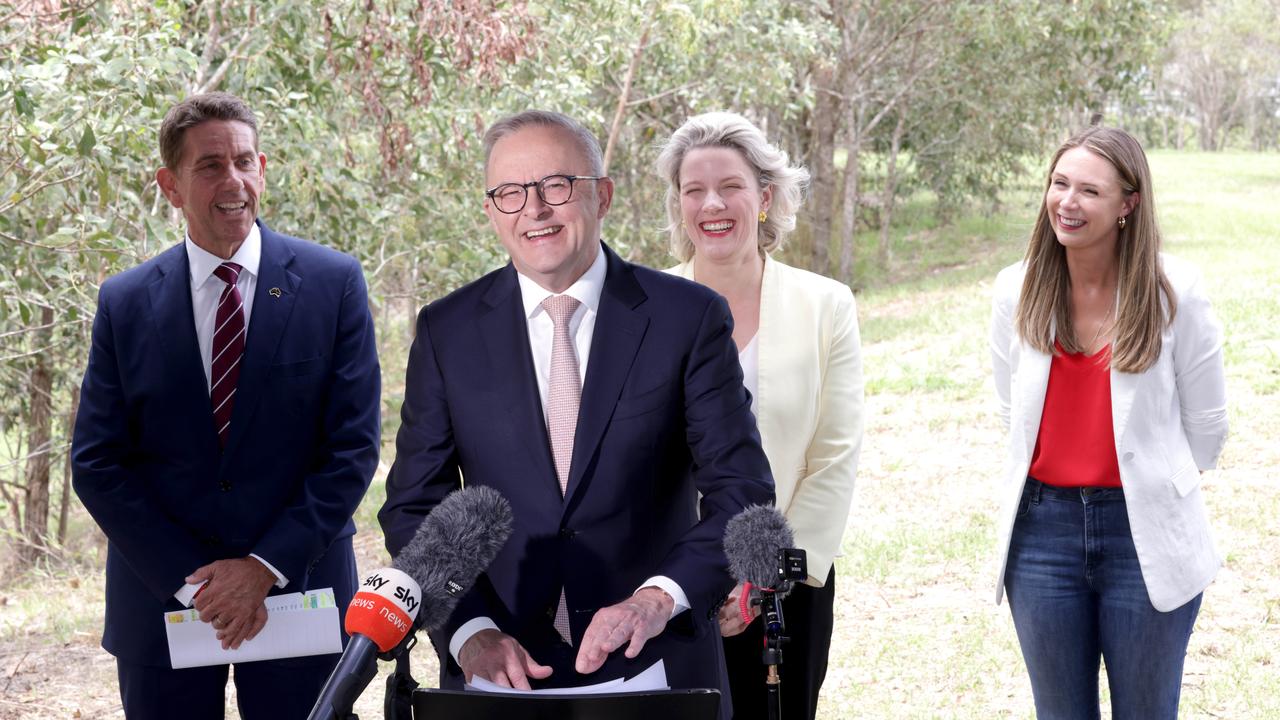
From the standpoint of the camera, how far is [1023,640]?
12.3 feet

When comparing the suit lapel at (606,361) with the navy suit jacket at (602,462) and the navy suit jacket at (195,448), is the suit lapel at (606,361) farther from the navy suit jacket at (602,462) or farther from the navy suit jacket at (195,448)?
the navy suit jacket at (195,448)

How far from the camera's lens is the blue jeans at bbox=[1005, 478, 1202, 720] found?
3539 mm

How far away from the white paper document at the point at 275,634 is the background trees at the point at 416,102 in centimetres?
256

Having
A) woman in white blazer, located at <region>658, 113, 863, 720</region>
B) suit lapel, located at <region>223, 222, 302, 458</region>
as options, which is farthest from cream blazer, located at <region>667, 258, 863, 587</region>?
suit lapel, located at <region>223, 222, 302, 458</region>

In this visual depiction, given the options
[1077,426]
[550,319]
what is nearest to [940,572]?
[1077,426]

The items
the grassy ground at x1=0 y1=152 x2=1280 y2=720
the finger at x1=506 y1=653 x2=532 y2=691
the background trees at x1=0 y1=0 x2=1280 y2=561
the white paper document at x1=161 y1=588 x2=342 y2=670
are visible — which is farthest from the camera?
the background trees at x1=0 y1=0 x2=1280 y2=561

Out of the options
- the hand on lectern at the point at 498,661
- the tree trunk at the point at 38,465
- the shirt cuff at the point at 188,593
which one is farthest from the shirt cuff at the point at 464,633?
the tree trunk at the point at 38,465

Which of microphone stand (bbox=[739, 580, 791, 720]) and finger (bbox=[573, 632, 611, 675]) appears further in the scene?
finger (bbox=[573, 632, 611, 675])

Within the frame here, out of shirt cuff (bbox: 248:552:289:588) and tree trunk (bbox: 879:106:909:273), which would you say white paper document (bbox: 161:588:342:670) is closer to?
shirt cuff (bbox: 248:552:289:588)

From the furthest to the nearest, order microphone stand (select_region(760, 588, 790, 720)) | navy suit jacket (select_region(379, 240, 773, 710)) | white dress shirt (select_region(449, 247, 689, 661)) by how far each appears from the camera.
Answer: white dress shirt (select_region(449, 247, 689, 661)) < navy suit jacket (select_region(379, 240, 773, 710)) < microphone stand (select_region(760, 588, 790, 720))

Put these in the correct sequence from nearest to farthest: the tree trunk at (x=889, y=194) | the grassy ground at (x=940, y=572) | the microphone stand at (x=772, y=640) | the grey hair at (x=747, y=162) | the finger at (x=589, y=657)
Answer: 1. the microphone stand at (x=772, y=640)
2. the finger at (x=589, y=657)
3. the grey hair at (x=747, y=162)
4. the grassy ground at (x=940, y=572)
5. the tree trunk at (x=889, y=194)

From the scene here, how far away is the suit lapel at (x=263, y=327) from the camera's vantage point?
348 centimetres

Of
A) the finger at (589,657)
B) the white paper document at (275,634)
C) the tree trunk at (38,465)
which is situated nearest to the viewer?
the finger at (589,657)

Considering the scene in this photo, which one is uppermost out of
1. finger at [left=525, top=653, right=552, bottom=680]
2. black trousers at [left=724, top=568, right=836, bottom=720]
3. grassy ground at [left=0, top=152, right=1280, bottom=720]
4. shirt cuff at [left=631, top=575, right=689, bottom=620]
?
shirt cuff at [left=631, top=575, right=689, bottom=620]
